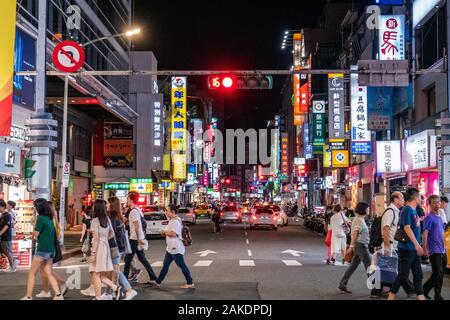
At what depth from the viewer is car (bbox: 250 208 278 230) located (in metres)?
43.6

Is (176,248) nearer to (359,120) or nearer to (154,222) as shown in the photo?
(154,222)

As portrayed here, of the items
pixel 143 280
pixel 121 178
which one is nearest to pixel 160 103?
pixel 121 178

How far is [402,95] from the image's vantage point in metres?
37.8

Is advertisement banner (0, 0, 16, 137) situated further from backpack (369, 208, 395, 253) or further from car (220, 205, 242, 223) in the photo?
car (220, 205, 242, 223)

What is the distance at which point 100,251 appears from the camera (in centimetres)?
1128

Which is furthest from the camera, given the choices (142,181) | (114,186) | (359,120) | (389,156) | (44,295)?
(142,181)

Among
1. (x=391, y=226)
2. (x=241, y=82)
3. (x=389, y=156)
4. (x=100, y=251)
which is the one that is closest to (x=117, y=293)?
(x=100, y=251)

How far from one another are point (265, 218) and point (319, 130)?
2393 centimetres

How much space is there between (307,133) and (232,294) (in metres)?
73.6

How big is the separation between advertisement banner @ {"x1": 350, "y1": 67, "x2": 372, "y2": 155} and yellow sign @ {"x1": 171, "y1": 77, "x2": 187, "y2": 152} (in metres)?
31.6

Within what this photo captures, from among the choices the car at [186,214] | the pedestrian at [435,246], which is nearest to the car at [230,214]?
the car at [186,214]

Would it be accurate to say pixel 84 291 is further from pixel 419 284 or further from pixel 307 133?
pixel 307 133
